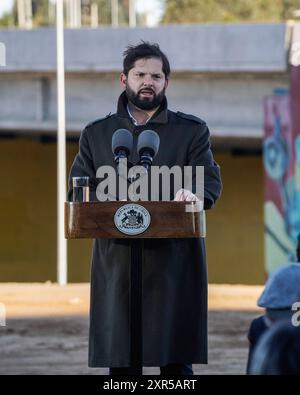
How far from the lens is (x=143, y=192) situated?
17.9 feet

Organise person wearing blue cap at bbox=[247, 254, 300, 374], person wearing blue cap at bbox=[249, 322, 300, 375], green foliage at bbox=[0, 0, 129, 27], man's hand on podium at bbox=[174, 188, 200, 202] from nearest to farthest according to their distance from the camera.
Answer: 1. person wearing blue cap at bbox=[249, 322, 300, 375]
2. person wearing blue cap at bbox=[247, 254, 300, 374]
3. man's hand on podium at bbox=[174, 188, 200, 202]
4. green foliage at bbox=[0, 0, 129, 27]

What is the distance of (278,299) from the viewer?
5.20 metres

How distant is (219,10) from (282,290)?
7447cm

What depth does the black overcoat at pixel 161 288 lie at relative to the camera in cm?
561

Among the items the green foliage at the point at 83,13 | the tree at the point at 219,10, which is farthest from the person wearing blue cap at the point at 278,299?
the tree at the point at 219,10

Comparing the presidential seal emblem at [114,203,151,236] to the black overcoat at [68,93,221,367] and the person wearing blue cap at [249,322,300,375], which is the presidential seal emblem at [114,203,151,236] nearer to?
the black overcoat at [68,93,221,367]

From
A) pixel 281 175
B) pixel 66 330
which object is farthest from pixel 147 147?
pixel 281 175

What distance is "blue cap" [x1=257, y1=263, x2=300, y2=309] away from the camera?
5.19m

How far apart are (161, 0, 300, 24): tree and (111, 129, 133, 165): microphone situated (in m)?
71.4

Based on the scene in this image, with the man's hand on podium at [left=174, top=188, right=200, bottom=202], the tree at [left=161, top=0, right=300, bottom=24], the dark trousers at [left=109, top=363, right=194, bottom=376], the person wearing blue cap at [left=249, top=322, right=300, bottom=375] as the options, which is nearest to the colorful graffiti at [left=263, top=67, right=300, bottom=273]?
the dark trousers at [left=109, top=363, right=194, bottom=376]

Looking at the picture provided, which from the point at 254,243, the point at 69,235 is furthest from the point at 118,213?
the point at 254,243

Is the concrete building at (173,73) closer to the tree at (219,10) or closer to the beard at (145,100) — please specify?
the beard at (145,100)

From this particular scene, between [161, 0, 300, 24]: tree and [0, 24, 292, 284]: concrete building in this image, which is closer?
[0, 24, 292, 284]: concrete building
